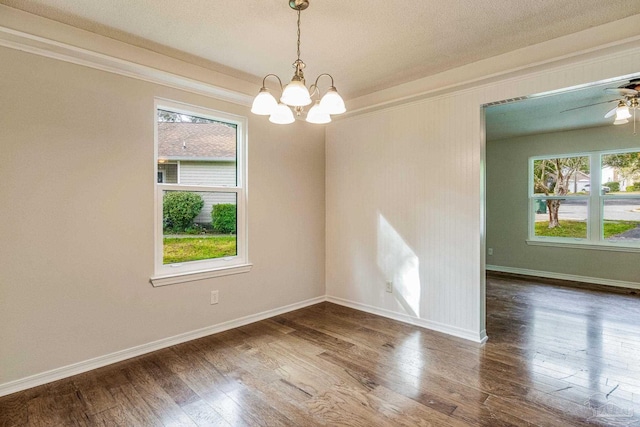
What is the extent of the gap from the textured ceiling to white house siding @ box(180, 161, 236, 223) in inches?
37.3

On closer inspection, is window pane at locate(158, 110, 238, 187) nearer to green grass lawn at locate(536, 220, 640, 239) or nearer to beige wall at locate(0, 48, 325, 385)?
beige wall at locate(0, 48, 325, 385)

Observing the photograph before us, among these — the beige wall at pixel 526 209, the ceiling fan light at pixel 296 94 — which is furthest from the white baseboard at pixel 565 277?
the ceiling fan light at pixel 296 94

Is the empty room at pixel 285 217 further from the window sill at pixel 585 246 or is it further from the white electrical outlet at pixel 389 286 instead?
the window sill at pixel 585 246

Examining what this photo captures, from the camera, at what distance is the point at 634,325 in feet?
11.2

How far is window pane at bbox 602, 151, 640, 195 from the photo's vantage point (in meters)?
5.05

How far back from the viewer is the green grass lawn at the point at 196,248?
306 centimetres

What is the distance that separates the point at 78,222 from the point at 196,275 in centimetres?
107

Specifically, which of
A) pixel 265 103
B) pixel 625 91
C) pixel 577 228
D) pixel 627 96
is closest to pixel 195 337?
pixel 265 103

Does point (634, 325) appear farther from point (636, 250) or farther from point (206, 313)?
point (206, 313)

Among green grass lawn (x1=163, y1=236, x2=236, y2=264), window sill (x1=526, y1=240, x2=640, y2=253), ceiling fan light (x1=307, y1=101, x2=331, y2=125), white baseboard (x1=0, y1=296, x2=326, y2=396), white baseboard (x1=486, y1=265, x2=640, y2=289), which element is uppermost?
ceiling fan light (x1=307, y1=101, x2=331, y2=125)

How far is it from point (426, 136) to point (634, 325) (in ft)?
9.79

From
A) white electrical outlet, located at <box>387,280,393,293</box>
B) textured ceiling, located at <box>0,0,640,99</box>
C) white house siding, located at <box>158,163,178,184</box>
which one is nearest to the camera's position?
textured ceiling, located at <box>0,0,640,99</box>

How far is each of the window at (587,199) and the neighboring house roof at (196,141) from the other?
217 inches

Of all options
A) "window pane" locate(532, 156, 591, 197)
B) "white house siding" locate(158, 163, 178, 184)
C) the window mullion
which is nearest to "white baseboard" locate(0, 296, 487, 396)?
"white house siding" locate(158, 163, 178, 184)
